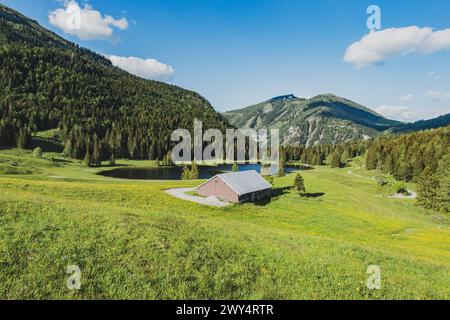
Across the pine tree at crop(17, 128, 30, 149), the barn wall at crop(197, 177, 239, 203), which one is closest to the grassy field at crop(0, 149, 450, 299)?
the barn wall at crop(197, 177, 239, 203)

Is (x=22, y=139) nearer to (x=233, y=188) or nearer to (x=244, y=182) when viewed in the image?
(x=244, y=182)

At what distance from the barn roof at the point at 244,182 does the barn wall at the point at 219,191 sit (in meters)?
0.88

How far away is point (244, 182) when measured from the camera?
69.2m

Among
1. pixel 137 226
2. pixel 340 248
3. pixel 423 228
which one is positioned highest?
pixel 137 226

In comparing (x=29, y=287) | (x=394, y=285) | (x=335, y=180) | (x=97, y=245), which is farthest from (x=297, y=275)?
(x=335, y=180)

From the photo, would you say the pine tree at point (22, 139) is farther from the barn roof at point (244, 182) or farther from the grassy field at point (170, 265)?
the grassy field at point (170, 265)

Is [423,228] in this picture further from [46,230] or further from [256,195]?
[46,230]

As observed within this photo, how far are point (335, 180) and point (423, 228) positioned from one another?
68548 millimetres

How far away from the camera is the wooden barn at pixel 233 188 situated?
63.6 metres

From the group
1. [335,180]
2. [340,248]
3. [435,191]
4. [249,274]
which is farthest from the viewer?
[335,180]

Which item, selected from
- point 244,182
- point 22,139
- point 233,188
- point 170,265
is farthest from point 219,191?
point 22,139

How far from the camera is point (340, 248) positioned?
21344 millimetres

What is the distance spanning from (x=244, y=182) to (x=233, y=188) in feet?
21.6

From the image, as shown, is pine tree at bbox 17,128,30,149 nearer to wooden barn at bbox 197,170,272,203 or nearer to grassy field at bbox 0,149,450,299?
wooden barn at bbox 197,170,272,203
